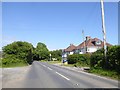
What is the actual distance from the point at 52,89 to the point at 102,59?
64.0ft

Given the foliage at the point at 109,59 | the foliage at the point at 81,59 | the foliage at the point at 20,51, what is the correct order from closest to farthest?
the foliage at the point at 109,59 → the foliage at the point at 81,59 → the foliage at the point at 20,51

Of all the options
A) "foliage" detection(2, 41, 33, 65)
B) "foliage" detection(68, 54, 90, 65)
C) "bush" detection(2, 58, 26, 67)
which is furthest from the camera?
"foliage" detection(2, 41, 33, 65)

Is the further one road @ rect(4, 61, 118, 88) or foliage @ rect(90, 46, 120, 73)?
foliage @ rect(90, 46, 120, 73)

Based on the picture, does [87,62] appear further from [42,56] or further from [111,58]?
Result: [42,56]

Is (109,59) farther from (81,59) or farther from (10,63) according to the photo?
(10,63)

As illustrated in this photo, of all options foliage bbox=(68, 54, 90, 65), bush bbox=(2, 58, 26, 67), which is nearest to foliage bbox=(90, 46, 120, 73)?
foliage bbox=(68, 54, 90, 65)

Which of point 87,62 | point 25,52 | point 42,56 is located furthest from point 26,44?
point 42,56

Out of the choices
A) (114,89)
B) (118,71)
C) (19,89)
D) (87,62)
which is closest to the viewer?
(114,89)

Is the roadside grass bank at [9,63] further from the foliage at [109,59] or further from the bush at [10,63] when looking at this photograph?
the foliage at [109,59]

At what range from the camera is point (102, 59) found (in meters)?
33.8

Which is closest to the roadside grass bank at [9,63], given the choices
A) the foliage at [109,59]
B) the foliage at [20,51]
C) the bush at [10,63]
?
the bush at [10,63]

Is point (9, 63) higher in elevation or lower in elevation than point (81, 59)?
lower

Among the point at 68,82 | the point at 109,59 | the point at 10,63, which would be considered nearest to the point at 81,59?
the point at 10,63

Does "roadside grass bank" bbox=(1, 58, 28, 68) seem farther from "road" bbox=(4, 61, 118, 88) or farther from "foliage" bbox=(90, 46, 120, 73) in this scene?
"road" bbox=(4, 61, 118, 88)
